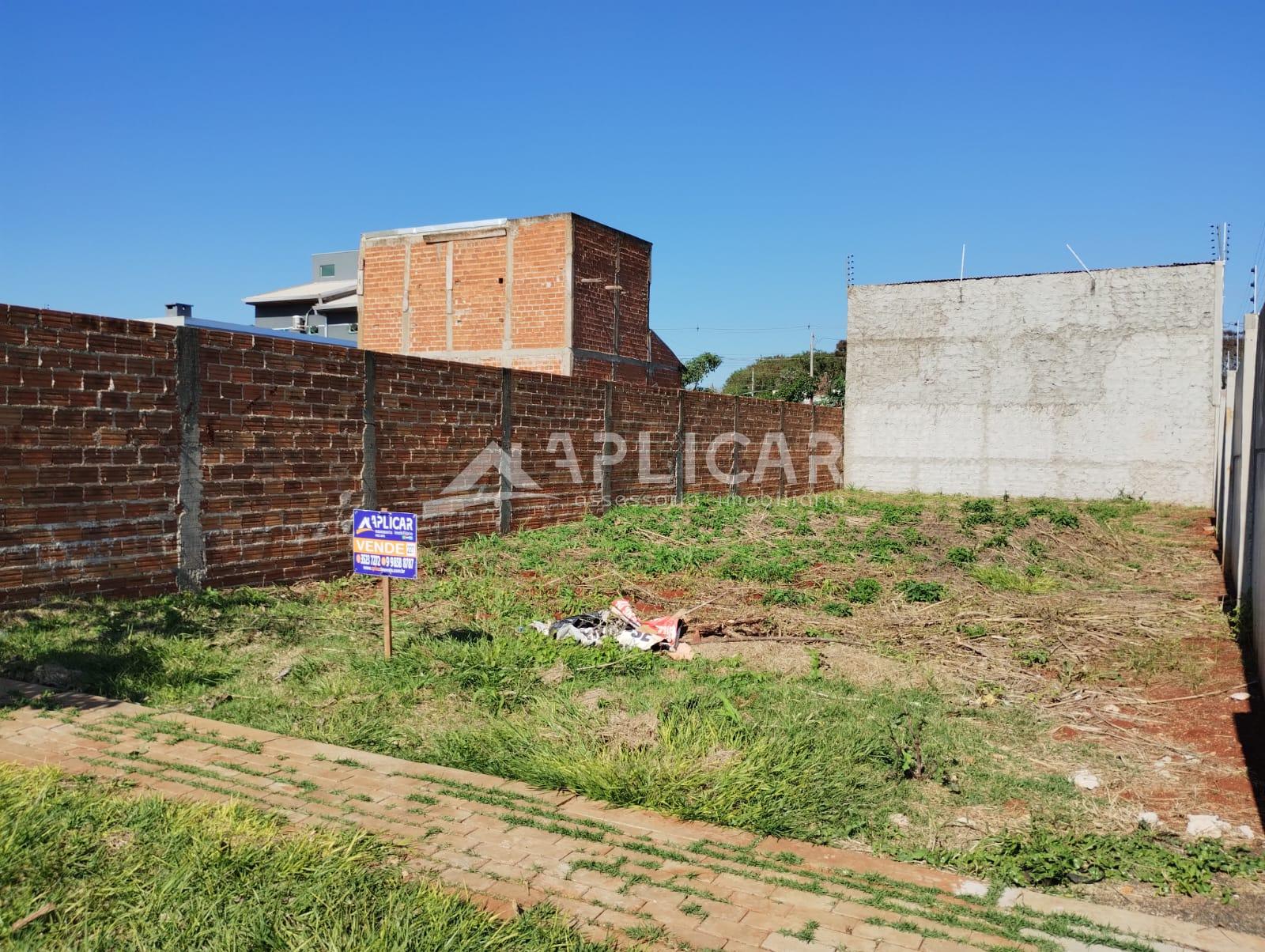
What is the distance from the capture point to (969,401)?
76.1 ft

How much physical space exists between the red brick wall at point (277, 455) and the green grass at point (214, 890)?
16.9ft

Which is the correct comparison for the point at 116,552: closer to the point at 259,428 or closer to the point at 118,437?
the point at 118,437

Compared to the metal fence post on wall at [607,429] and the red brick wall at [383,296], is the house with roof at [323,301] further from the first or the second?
the metal fence post on wall at [607,429]

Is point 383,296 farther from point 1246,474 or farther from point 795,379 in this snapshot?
point 795,379

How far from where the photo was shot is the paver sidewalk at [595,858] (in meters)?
3.30

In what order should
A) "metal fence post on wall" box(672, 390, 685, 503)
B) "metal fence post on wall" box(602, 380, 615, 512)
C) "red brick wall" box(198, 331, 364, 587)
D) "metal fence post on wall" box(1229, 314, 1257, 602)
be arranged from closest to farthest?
1. "metal fence post on wall" box(1229, 314, 1257, 602)
2. "red brick wall" box(198, 331, 364, 587)
3. "metal fence post on wall" box(602, 380, 615, 512)
4. "metal fence post on wall" box(672, 390, 685, 503)

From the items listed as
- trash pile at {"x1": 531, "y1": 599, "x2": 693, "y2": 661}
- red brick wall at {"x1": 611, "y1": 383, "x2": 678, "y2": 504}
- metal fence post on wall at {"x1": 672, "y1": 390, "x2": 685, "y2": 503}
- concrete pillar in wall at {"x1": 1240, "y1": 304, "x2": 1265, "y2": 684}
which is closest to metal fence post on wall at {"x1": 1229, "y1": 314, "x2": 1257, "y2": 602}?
concrete pillar in wall at {"x1": 1240, "y1": 304, "x2": 1265, "y2": 684}

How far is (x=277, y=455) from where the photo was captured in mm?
9359

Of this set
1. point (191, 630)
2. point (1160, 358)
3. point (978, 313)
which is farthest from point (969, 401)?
point (191, 630)

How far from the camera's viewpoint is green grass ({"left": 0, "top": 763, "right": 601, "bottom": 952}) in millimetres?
3004

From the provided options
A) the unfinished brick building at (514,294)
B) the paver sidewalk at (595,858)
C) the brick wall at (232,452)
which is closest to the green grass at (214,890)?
the paver sidewalk at (595,858)

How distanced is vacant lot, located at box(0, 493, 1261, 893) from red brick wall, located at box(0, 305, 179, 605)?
1.21ft

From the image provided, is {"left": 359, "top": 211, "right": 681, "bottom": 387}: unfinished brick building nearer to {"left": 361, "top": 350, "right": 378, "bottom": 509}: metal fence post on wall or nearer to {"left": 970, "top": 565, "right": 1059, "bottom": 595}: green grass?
{"left": 361, "top": 350, "right": 378, "bottom": 509}: metal fence post on wall

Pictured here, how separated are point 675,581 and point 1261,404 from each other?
607 centimetres
